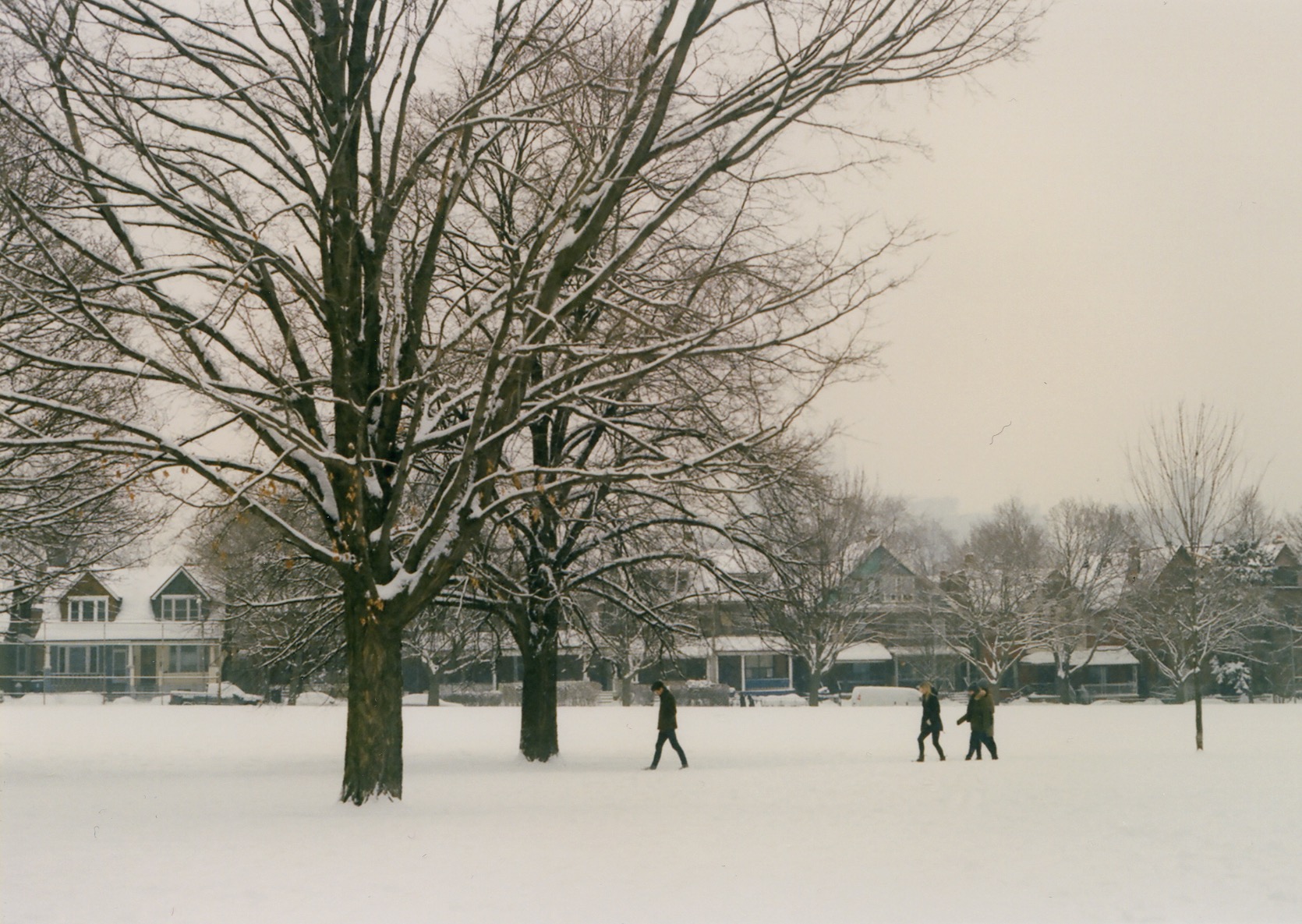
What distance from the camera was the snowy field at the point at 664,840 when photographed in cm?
904

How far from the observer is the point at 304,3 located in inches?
574

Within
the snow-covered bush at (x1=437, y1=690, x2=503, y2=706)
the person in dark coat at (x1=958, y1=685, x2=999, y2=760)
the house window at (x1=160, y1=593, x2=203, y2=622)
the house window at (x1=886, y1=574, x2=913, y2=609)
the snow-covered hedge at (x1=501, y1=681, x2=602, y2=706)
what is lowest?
the snow-covered bush at (x1=437, y1=690, x2=503, y2=706)

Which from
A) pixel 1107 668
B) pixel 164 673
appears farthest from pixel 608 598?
pixel 1107 668

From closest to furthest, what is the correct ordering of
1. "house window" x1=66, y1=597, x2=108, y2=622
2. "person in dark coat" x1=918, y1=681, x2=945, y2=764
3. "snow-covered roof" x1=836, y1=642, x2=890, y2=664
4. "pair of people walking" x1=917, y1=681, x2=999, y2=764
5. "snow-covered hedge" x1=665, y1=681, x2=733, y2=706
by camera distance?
"person in dark coat" x1=918, y1=681, x2=945, y2=764, "pair of people walking" x1=917, y1=681, x2=999, y2=764, "snow-covered hedge" x1=665, y1=681, x2=733, y2=706, "snow-covered roof" x1=836, y1=642, x2=890, y2=664, "house window" x1=66, y1=597, x2=108, y2=622

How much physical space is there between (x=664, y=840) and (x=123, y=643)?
6787 centimetres

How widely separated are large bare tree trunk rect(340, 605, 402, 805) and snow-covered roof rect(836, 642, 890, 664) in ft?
197

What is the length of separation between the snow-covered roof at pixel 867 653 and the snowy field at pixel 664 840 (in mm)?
48343

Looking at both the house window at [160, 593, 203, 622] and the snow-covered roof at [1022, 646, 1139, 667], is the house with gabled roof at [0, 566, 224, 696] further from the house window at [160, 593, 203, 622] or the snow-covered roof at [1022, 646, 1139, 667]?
the snow-covered roof at [1022, 646, 1139, 667]

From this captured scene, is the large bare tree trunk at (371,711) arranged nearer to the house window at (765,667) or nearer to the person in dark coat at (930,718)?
the person in dark coat at (930,718)

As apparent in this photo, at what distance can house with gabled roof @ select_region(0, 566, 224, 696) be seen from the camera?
70.4 m

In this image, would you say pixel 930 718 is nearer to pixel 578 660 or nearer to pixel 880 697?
pixel 880 697

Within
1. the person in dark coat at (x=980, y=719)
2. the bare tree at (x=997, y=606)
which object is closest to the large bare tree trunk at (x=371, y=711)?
the person in dark coat at (x=980, y=719)

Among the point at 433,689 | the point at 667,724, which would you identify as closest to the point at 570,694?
the point at 433,689

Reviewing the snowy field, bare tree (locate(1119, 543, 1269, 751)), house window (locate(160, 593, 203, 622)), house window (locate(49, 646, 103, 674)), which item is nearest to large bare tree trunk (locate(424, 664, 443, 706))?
house window (locate(160, 593, 203, 622))
